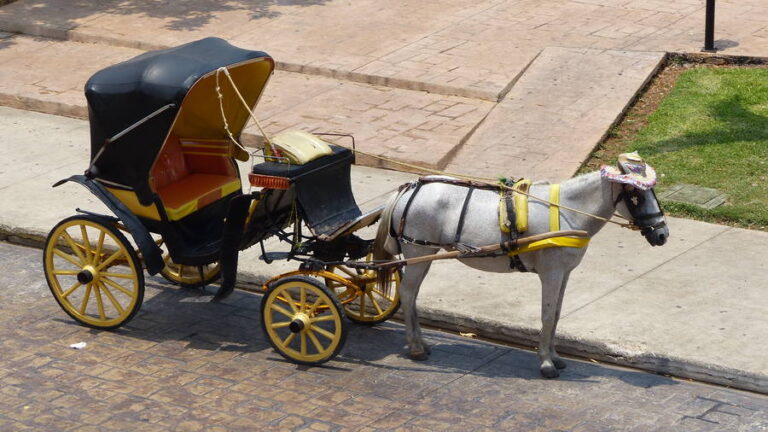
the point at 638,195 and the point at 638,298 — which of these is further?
the point at 638,298

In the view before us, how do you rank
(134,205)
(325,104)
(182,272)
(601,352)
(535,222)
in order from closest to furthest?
(535,222), (601,352), (134,205), (182,272), (325,104)

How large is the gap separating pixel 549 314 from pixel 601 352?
714 millimetres

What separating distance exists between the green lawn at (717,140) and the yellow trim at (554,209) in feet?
11.0

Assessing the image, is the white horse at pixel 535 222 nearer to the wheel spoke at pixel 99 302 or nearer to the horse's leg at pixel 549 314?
the horse's leg at pixel 549 314

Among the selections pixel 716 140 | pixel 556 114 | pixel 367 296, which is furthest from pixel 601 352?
pixel 556 114

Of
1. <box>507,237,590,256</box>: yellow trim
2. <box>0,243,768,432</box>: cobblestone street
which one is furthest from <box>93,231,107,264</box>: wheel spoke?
<box>507,237,590,256</box>: yellow trim

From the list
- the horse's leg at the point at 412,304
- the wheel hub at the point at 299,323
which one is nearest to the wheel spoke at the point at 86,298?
the wheel hub at the point at 299,323

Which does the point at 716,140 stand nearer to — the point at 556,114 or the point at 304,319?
the point at 556,114

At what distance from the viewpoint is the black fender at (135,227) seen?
8.76 metres

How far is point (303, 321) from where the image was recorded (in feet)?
27.6

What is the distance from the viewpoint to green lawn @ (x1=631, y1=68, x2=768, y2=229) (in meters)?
11.1

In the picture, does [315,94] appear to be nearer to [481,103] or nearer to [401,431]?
[481,103]

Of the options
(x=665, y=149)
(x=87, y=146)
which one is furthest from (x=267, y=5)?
(x=665, y=149)

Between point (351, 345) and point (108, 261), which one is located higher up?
point (108, 261)
